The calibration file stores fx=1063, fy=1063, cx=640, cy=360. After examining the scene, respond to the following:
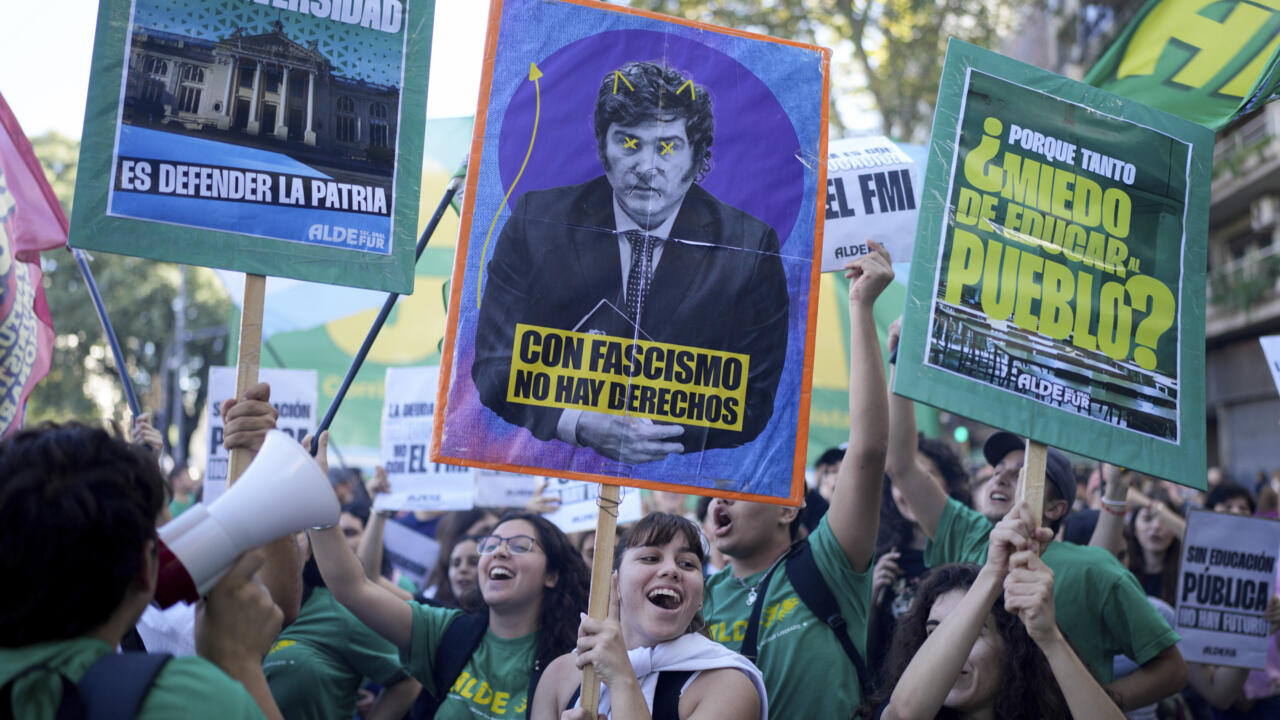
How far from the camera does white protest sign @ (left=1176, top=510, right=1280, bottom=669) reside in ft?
16.0

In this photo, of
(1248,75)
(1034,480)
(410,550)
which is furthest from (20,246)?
(1248,75)

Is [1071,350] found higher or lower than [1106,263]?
lower

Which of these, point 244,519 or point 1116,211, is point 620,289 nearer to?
point 244,519

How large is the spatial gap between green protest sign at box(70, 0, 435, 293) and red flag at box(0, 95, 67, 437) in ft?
3.90

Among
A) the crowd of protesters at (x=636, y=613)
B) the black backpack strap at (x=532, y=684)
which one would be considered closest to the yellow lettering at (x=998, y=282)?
the crowd of protesters at (x=636, y=613)

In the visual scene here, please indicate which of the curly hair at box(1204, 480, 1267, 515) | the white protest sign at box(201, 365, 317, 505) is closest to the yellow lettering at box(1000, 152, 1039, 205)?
the white protest sign at box(201, 365, 317, 505)

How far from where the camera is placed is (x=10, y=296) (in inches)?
155

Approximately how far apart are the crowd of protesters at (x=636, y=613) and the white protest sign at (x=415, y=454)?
1.54 metres

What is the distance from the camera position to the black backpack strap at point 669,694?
2836mm

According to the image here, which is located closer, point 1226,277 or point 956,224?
point 956,224

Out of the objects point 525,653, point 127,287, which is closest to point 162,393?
point 127,287

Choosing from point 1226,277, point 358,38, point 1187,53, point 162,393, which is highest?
point 1226,277

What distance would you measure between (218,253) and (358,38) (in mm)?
780

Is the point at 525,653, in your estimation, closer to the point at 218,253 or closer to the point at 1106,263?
the point at 218,253
